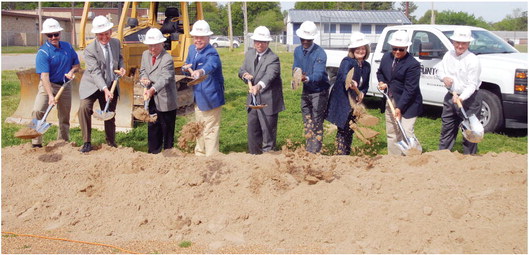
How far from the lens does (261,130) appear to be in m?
7.60

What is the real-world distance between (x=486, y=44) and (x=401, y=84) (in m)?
4.23

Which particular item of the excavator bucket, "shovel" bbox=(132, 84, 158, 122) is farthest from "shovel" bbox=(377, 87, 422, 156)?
the excavator bucket

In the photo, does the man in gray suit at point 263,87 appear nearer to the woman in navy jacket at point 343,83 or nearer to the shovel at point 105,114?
the woman in navy jacket at point 343,83

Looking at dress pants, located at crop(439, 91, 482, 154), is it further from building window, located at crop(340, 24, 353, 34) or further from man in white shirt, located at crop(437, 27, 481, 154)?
building window, located at crop(340, 24, 353, 34)

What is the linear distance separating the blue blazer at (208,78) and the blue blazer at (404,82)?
2.12 m

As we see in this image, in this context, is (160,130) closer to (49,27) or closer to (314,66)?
(49,27)

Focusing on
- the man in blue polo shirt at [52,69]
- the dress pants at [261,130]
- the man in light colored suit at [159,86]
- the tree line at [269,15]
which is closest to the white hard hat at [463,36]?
the dress pants at [261,130]

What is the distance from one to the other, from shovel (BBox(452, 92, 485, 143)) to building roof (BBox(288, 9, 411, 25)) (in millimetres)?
40773

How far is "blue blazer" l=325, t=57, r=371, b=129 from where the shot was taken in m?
7.28

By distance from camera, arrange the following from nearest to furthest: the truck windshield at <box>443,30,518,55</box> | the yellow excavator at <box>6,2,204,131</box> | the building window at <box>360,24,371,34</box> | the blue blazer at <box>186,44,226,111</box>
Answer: the blue blazer at <box>186,44,226,111</box> → the yellow excavator at <box>6,2,204,131</box> → the truck windshield at <box>443,30,518,55</box> → the building window at <box>360,24,371,34</box>

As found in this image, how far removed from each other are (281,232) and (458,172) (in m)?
2.04

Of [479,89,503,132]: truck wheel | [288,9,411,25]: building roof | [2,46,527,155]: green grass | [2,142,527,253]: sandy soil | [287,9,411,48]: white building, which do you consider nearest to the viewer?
[2,142,527,253]: sandy soil

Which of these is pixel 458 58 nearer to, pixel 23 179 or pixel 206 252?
pixel 206 252

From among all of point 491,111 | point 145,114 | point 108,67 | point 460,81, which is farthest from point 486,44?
point 108,67
